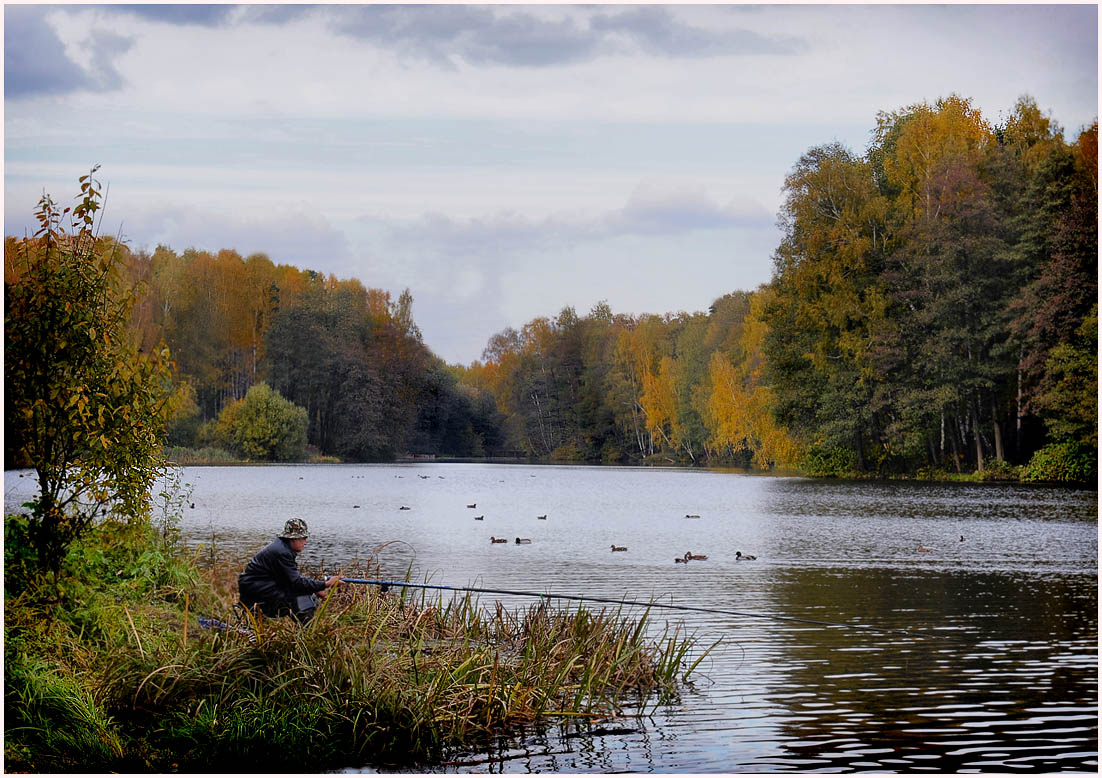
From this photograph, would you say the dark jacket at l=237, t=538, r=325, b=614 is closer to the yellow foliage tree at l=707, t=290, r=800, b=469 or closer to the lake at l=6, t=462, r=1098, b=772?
the lake at l=6, t=462, r=1098, b=772

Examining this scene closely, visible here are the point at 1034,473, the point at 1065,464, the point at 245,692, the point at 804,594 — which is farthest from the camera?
the point at 1034,473

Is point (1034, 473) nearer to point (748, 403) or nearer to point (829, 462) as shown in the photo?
point (829, 462)

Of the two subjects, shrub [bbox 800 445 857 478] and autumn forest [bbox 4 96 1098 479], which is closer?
autumn forest [bbox 4 96 1098 479]

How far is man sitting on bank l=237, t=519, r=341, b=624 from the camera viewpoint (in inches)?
332

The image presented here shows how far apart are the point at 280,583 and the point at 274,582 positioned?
45mm

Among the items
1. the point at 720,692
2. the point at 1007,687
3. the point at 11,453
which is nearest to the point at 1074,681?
the point at 1007,687

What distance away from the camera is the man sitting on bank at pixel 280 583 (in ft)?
27.6

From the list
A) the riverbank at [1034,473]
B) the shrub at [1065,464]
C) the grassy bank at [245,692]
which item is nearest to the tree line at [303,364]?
the riverbank at [1034,473]

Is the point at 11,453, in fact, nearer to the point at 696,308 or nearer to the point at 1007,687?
the point at 1007,687

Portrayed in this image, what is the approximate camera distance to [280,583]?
848cm

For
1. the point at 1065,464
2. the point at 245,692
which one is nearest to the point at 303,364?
the point at 1065,464

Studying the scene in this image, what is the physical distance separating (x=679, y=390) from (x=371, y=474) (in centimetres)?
2520

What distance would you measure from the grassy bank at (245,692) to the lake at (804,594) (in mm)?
310

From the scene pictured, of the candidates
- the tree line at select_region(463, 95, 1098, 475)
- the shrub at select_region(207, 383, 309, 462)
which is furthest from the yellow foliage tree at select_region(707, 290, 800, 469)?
the shrub at select_region(207, 383, 309, 462)
